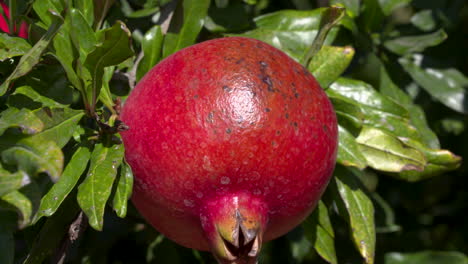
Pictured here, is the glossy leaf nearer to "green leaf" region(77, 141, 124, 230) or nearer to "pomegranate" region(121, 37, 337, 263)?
"pomegranate" region(121, 37, 337, 263)

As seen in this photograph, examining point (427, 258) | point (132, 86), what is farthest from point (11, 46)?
point (427, 258)

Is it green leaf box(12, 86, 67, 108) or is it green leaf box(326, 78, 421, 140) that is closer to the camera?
green leaf box(12, 86, 67, 108)

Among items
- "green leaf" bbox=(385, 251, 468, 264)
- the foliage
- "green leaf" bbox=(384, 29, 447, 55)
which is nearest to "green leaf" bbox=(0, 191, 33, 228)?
the foliage

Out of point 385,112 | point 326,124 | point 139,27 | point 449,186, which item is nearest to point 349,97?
point 385,112

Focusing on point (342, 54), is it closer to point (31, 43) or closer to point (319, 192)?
point (319, 192)

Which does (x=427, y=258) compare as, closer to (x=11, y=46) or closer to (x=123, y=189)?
(x=123, y=189)

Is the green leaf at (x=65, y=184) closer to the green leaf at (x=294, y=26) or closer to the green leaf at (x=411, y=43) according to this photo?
the green leaf at (x=294, y=26)
